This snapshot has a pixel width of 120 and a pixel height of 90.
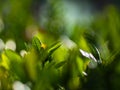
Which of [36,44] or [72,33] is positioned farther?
[72,33]

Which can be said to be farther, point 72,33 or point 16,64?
point 72,33

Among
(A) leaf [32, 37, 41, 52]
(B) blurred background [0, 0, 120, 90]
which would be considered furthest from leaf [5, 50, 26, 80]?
(B) blurred background [0, 0, 120, 90]

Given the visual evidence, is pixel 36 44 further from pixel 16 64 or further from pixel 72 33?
pixel 72 33

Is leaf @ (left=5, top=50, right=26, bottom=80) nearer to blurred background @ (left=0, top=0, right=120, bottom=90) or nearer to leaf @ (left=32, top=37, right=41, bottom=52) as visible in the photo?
leaf @ (left=32, top=37, right=41, bottom=52)

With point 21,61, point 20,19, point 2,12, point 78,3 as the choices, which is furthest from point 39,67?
point 78,3

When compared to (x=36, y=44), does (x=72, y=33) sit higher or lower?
higher

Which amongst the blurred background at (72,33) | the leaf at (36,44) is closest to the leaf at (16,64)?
the leaf at (36,44)

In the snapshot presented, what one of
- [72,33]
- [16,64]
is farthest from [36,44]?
[72,33]

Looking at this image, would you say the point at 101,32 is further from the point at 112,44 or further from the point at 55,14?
the point at 55,14
